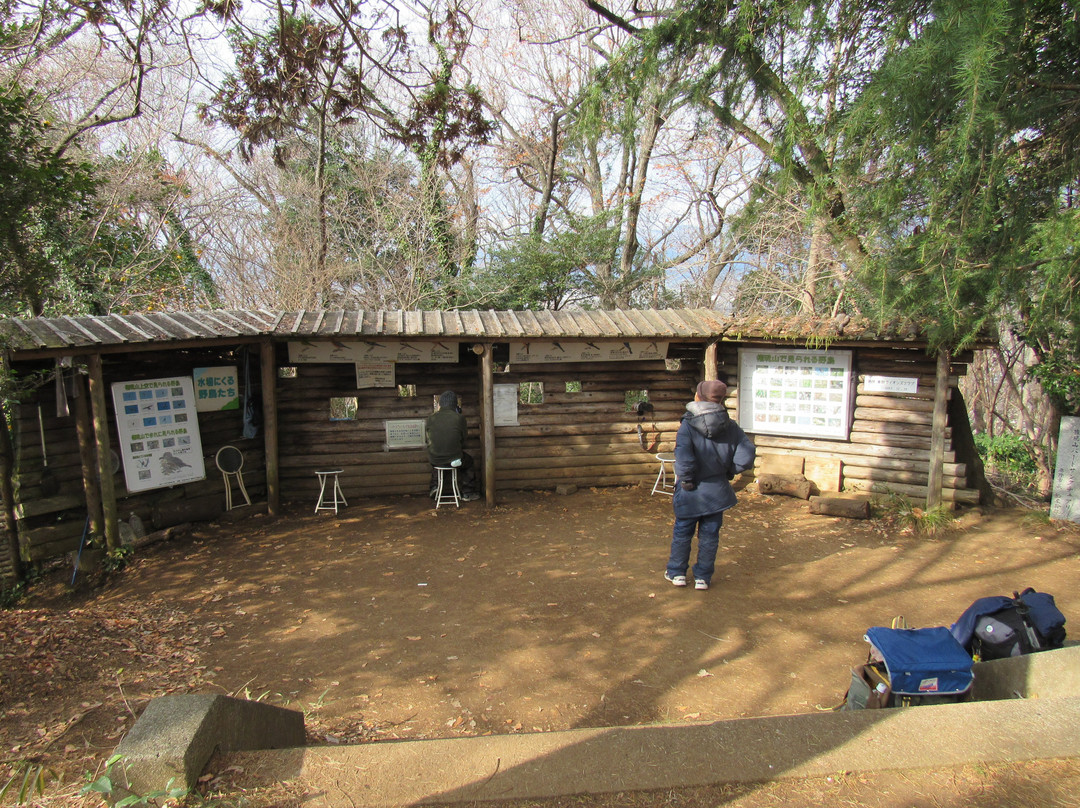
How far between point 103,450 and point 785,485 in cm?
904

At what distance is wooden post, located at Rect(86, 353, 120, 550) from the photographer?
6562 millimetres

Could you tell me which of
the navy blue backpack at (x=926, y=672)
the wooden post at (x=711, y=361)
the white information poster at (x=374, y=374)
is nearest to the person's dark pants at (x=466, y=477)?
the white information poster at (x=374, y=374)

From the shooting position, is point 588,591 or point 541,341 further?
point 541,341

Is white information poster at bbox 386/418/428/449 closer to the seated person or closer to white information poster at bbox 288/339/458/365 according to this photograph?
the seated person

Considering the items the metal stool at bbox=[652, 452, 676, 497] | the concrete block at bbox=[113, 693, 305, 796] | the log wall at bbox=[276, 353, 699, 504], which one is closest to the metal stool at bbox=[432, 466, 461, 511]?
the log wall at bbox=[276, 353, 699, 504]

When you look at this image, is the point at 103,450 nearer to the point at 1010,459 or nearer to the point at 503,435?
the point at 503,435

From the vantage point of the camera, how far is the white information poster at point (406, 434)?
956 cm

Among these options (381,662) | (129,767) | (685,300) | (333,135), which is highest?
(333,135)

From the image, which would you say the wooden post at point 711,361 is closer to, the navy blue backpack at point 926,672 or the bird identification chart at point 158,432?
the navy blue backpack at point 926,672

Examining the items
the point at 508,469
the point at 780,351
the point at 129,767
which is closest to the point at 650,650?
the point at 129,767

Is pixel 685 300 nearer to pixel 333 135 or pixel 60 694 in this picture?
pixel 333 135

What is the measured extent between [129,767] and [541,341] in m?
7.75

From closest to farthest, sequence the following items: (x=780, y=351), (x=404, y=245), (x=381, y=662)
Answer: (x=381, y=662) < (x=780, y=351) < (x=404, y=245)

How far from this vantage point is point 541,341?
937 cm
